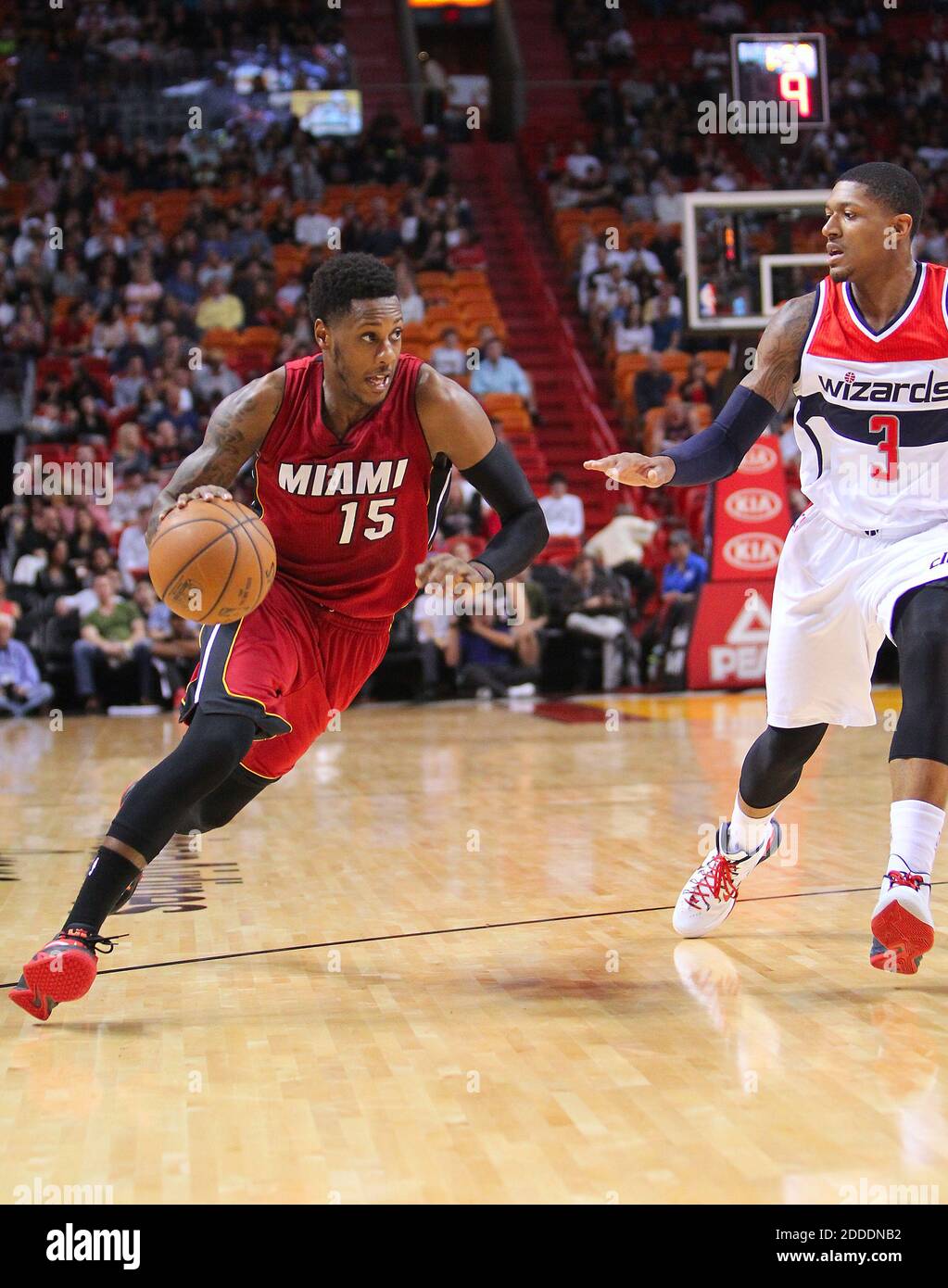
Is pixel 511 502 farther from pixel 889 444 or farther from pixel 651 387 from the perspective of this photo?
pixel 651 387

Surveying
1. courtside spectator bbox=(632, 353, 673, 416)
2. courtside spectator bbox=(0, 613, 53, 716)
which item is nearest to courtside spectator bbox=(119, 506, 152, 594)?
courtside spectator bbox=(0, 613, 53, 716)

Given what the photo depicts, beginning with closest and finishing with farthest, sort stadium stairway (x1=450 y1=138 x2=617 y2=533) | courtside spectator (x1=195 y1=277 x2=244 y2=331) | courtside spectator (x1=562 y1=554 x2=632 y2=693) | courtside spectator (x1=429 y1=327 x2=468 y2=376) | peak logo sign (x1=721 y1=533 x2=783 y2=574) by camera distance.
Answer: peak logo sign (x1=721 y1=533 x2=783 y2=574), courtside spectator (x1=562 y1=554 x2=632 y2=693), courtside spectator (x1=429 y1=327 x2=468 y2=376), courtside spectator (x1=195 y1=277 x2=244 y2=331), stadium stairway (x1=450 y1=138 x2=617 y2=533)

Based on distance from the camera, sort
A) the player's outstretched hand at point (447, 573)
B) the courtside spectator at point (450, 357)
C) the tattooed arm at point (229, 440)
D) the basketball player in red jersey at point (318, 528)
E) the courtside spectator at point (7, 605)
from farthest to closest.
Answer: the courtside spectator at point (450, 357) < the courtside spectator at point (7, 605) < the tattooed arm at point (229, 440) < the basketball player in red jersey at point (318, 528) < the player's outstretched hand at point (447, 573)

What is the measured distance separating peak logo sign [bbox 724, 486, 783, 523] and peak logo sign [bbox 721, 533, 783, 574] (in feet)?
0.22

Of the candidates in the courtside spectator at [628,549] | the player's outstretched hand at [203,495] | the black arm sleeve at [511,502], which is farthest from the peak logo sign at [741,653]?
the player's outstretched hand at [203,495]

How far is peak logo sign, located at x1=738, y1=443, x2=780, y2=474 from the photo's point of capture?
12.7m

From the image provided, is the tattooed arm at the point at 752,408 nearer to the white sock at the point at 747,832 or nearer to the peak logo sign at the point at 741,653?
the white sock at the point at 747,832

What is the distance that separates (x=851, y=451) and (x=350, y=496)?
1.35m

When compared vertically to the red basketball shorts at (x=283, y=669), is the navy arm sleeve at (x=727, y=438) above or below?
above

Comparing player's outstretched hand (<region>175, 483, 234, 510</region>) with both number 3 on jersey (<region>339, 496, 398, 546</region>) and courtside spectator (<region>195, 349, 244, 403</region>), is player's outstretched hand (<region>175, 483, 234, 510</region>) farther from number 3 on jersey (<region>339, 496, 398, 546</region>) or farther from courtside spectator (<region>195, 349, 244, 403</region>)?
courtside spectator (<region>195, 349, 244, 403</region>)

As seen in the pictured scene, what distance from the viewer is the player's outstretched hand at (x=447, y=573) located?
137 inches

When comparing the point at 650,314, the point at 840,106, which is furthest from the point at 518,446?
the point at 840,106

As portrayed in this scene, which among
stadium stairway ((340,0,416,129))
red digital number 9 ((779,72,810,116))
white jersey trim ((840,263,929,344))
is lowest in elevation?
white jersey trim ((840,263,929,344))
